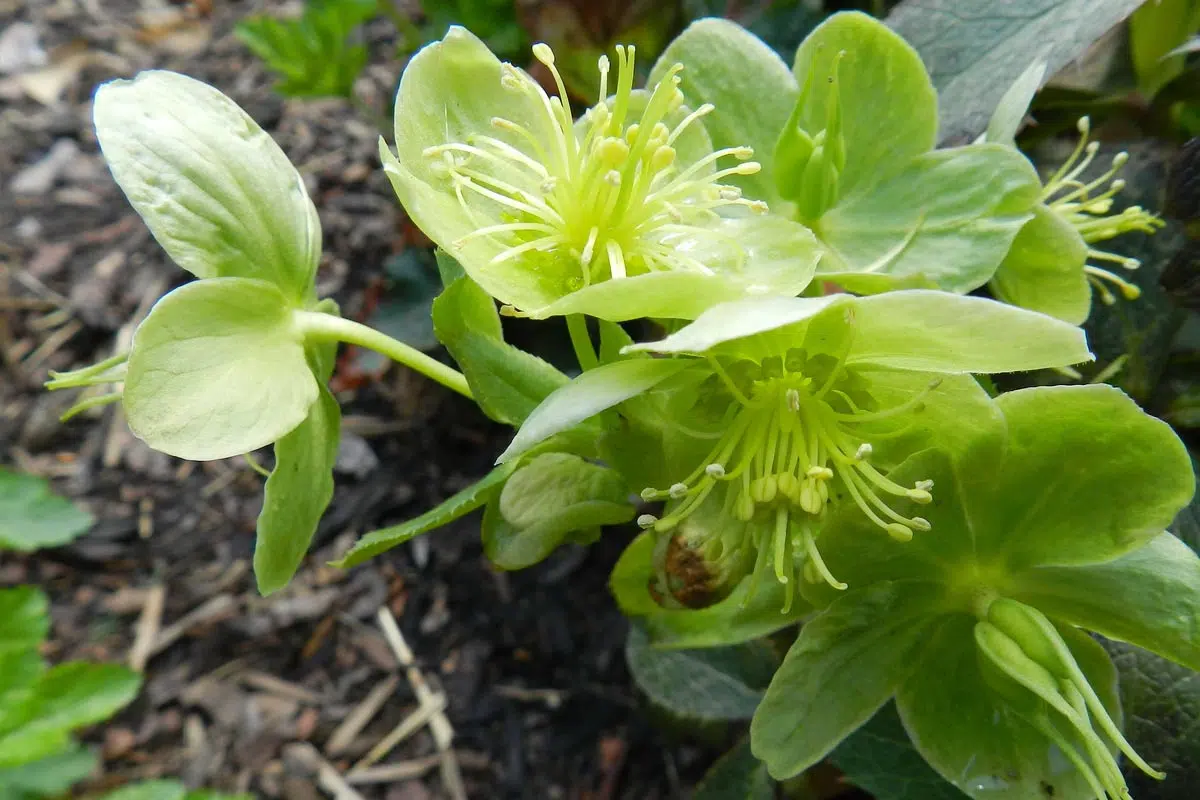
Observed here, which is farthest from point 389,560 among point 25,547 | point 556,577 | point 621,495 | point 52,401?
point 621,495

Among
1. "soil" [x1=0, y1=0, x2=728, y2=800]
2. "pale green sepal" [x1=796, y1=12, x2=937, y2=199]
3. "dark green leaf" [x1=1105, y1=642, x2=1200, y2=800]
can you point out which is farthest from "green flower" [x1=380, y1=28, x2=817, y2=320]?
"soil" [x1=0, y1=0, x2=728, y2=800]

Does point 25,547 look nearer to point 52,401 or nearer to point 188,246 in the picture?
point 52,401

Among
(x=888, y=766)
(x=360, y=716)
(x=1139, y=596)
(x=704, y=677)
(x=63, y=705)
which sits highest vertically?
(x=1139, y=596)

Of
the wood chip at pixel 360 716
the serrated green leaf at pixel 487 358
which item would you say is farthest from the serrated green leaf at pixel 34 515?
the serrated green leaf at pixel 487 358

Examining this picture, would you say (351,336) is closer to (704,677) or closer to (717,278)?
(717,278)

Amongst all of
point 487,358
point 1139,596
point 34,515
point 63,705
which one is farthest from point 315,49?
point 1139,596
